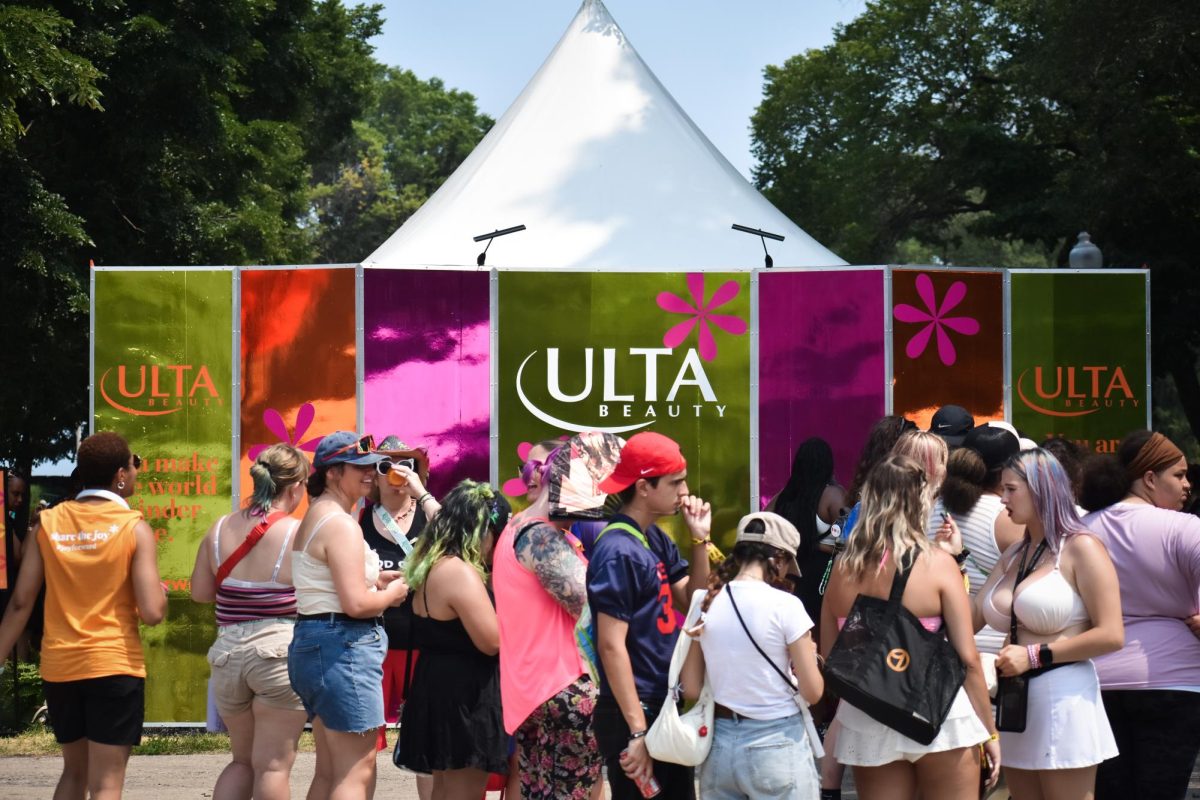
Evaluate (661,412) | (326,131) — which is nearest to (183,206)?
(326,131)

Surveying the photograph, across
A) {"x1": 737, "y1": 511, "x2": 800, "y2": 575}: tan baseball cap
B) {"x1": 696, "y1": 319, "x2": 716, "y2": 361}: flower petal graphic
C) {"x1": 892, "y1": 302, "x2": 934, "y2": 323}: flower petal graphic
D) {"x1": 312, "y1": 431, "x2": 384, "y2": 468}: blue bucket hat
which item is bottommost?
{"x1": 737, "y1": 511, "x2": 800, "y2": 575}: tan baseball cap

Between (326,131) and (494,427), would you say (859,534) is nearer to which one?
(494,427)

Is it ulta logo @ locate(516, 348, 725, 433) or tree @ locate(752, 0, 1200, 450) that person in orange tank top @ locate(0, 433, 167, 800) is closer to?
ulta logo @ locate(516, 348, 725, 433)

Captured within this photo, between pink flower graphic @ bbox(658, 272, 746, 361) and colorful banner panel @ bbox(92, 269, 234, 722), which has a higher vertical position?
pink flower graphic @ bbox(658, 272, 746, 361)

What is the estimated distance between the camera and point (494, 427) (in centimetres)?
937

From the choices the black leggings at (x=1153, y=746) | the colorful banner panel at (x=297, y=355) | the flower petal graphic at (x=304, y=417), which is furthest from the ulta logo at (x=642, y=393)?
the black leggings at (x=1153, y=746)

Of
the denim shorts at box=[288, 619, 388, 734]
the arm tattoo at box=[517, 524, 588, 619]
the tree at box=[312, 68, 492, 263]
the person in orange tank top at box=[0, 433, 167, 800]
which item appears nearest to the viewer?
the arm tattoo at box=[517, 524, 588, 619]

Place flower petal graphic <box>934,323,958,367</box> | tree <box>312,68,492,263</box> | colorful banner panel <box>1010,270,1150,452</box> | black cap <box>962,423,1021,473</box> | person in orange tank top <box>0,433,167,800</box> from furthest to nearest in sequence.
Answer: tree <box>312,68,492,263</box> < colorful banner panel <box>1010,270,1150,452</box> < flower petal graphic <box>934,323,958,367</box> < black cap <box>962,423,1021,473</box> < person in orange tank top <box>0,433,167,800</box>

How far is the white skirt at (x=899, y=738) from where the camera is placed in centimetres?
429

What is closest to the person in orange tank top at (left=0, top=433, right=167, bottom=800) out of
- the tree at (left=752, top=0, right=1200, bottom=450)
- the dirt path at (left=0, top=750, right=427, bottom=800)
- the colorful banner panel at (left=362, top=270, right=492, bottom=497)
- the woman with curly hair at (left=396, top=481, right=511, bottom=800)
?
the woman with curly hair at (left=396, top=481, right=511, bottom=800)

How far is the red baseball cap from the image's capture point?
14.4 feet

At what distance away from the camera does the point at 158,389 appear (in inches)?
360

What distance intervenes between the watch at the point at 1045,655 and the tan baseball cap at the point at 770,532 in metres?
0.90

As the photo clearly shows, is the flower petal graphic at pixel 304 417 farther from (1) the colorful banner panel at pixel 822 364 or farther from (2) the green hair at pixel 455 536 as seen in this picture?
(2) the green hair at pixel 455 536
